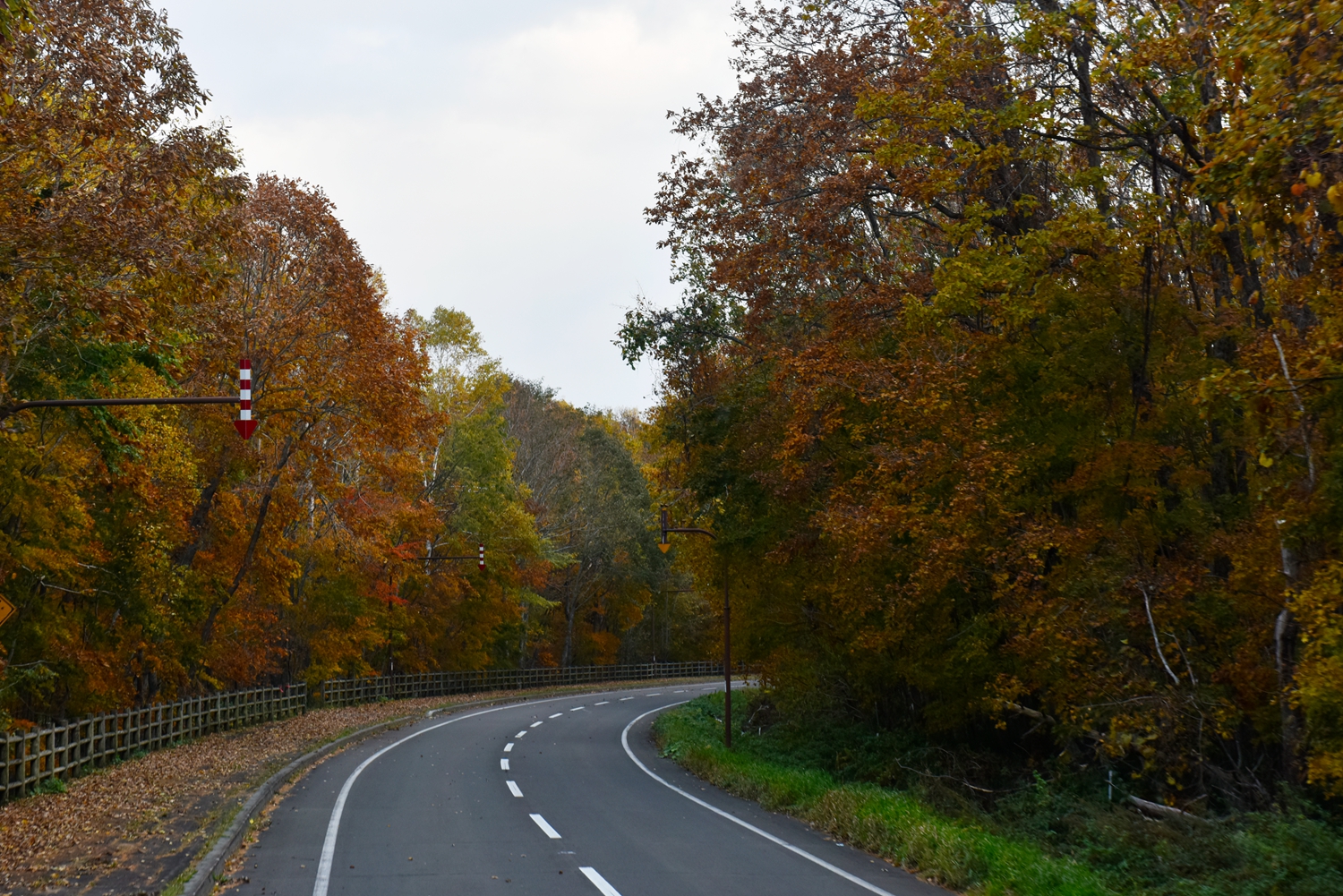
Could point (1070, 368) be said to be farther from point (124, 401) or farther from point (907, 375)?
point (124, 401)

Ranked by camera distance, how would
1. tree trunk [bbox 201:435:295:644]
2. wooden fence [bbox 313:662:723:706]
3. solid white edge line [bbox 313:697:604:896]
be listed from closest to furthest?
solid white edge line [bbox 313:697:604:896] → tree trunk [bbox 201:435:295:644] → wooden fence [bbox 313:662:723:706]

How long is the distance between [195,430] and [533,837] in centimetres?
1622

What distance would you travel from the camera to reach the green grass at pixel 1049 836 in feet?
28.2

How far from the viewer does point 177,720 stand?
23.0 meters

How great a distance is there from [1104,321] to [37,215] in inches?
533

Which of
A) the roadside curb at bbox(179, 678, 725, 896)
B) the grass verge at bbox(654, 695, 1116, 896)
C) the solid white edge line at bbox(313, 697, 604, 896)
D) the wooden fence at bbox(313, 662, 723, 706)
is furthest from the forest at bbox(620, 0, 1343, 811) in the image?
the wooden fence at bbox(313, 662, 723, 706)

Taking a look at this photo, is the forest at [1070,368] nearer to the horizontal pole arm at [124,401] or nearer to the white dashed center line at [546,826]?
the white dashed center line at [546,826]

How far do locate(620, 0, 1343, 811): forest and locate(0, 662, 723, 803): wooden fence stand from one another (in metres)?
12.2

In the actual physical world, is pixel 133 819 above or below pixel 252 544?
below

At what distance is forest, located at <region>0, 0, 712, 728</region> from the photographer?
11719 mm

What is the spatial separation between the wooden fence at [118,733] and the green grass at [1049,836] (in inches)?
422

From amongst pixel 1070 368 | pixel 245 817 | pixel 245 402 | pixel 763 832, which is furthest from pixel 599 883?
pixel 1070 368

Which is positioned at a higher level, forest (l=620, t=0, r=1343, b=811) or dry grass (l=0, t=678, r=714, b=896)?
forest (l=620, t=0, r=1343, b=811)

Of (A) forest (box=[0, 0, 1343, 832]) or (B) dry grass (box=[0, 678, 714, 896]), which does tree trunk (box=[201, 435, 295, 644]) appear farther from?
(B) dry grass (box=[0, 678, 714, 896])
